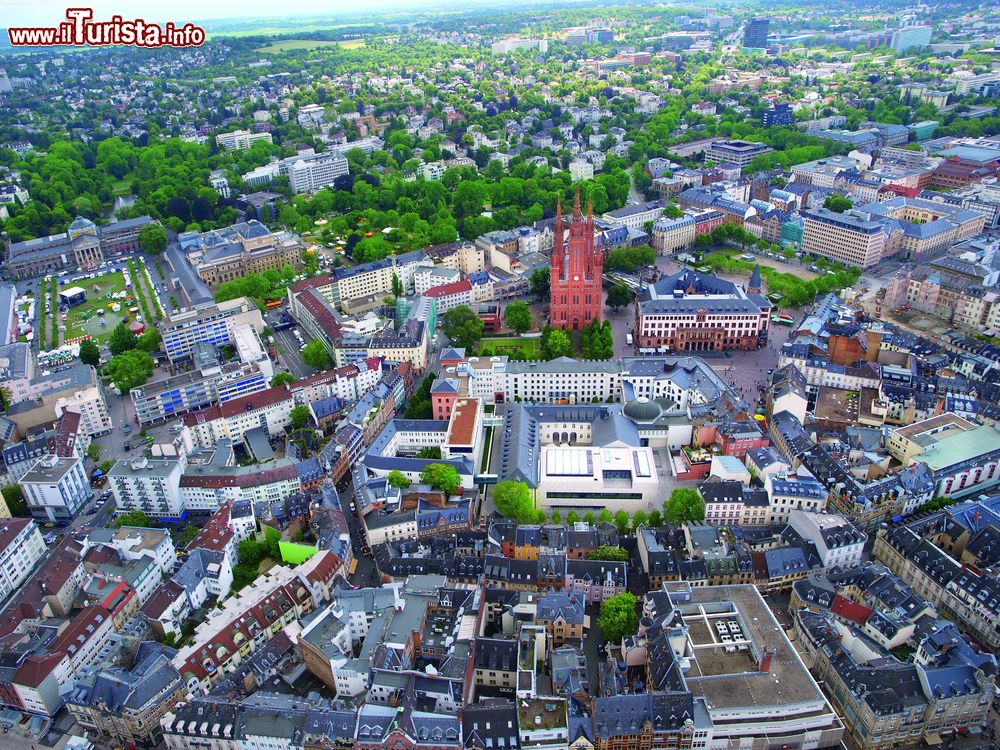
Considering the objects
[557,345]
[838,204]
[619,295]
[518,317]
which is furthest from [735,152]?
[557,345]

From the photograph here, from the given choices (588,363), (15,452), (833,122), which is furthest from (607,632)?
(833,122)

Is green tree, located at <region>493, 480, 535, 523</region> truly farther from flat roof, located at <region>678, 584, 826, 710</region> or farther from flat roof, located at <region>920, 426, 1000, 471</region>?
flat roof, located at <region>920, 426, 1000, 471</region>

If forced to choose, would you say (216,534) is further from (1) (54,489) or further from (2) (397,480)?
(1) (54,489)

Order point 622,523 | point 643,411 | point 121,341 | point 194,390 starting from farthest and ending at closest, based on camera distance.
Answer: point 121,341, point 194,390, point 643,411, point 622,523

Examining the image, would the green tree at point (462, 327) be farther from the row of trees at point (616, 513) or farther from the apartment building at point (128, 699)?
the apartment building at point (128, 699)

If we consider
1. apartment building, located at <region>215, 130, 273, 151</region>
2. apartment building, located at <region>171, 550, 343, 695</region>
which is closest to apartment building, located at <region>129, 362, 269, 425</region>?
apartment building, located at <region>171, 550, 343, 695</region>

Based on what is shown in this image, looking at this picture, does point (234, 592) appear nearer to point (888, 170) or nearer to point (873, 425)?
point (873, 425)
